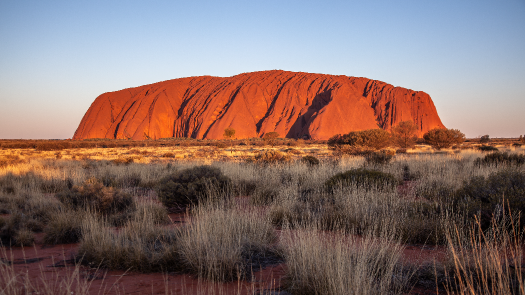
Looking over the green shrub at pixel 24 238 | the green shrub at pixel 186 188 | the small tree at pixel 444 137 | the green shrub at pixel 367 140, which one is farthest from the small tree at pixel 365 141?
the green shrub at pixel 24 238

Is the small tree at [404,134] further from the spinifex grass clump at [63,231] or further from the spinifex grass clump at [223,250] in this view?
the spinifex grass clump at [63,231]

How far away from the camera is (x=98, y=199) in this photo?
6.48m

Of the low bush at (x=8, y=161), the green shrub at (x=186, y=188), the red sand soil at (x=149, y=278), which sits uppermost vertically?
the low bush at (x=8, y=161)

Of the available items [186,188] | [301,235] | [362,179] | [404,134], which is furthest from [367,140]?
[301,235]

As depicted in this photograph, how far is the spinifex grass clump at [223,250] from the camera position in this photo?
328 centimetres

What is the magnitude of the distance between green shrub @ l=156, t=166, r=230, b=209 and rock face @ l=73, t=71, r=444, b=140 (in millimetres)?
59583

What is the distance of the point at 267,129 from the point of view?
72812 mm

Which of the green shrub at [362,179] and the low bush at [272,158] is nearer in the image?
the green shrub at [362,179]

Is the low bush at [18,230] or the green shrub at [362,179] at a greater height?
the green shrub at [362,179]

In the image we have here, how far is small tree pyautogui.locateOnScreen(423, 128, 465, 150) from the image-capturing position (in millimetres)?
26406

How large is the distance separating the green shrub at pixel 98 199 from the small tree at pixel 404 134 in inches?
1070

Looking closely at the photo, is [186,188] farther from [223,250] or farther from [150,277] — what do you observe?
[223,250]

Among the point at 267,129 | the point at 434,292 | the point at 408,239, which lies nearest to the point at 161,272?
the point at 434,292

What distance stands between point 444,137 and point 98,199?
27.9 meters
